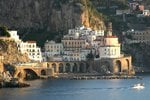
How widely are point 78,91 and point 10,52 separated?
3016 cm

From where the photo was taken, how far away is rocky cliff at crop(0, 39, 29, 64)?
182 metres

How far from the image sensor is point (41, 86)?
16425 centimetres

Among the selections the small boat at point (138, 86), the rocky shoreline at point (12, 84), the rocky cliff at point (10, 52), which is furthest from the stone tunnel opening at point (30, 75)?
the small boat at point (138, 86)

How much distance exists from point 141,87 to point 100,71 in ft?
119

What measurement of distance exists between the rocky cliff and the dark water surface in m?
8.00

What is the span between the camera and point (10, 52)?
185m

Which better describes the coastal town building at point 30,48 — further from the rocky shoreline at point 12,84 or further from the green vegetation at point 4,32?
the rocky shoreline at point 12,84

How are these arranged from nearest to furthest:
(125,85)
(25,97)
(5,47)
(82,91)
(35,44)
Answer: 1. (25,97)
2. (82,91)
3. (125,85)
4. (5,47)
5. (35,44)

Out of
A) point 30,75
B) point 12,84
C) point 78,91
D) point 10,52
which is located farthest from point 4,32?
point 78,91

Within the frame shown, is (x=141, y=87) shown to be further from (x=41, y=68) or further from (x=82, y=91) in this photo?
(x=41, y=68)

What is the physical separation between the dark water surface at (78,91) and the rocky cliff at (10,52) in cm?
800

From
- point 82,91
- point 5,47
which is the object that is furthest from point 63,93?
point 5,47

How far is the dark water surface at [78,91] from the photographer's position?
14688 cm

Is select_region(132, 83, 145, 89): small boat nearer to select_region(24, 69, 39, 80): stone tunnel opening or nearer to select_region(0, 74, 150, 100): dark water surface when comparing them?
select_region(0, 74, 150, 100): dark water surface
